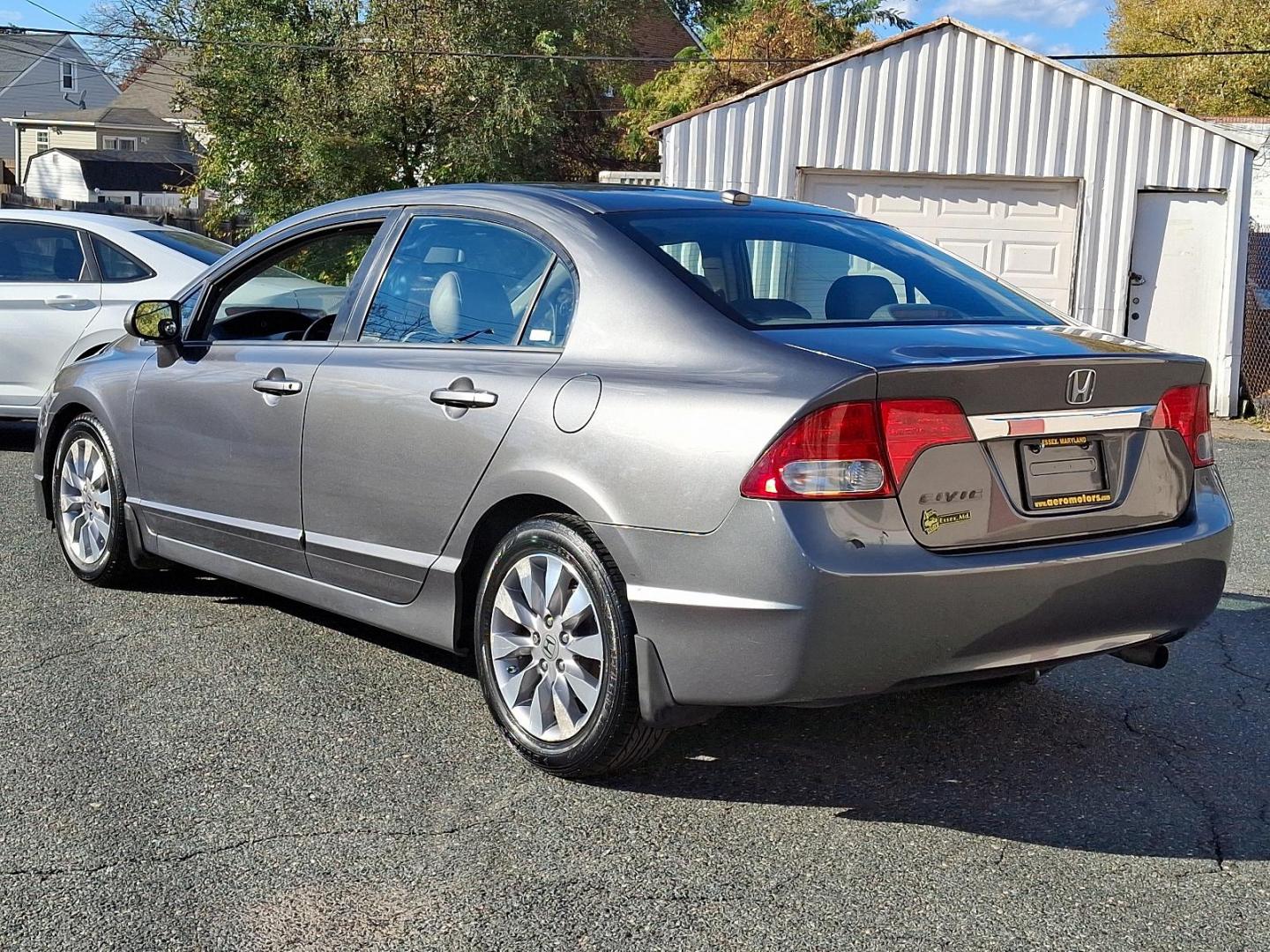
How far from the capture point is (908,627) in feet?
11.2

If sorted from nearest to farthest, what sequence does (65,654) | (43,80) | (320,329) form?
(320,329) → (65,654) → (43,80)

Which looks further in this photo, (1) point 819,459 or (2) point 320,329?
(2) point 320,329

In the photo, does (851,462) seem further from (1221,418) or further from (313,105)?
(313,105)

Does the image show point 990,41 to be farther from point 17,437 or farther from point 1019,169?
point 17,437

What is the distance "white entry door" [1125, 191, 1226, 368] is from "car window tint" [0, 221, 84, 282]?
33.5 feet

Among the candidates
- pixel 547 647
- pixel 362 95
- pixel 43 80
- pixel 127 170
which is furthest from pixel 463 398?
pixel 43 80

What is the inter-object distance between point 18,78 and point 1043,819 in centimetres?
6984

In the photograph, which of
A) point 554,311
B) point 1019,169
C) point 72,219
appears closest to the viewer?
point 554,311

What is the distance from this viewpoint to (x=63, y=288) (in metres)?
9.64

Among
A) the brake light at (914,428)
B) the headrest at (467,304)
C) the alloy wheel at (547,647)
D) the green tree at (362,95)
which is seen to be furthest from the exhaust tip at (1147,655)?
the green tree at (362,95)

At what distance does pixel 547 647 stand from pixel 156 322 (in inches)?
98.4

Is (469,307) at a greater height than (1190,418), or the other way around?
(469,307)

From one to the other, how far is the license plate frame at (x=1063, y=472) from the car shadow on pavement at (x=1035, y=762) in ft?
2.69

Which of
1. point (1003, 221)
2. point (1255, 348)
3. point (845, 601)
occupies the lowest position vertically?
point (1255, 348)
